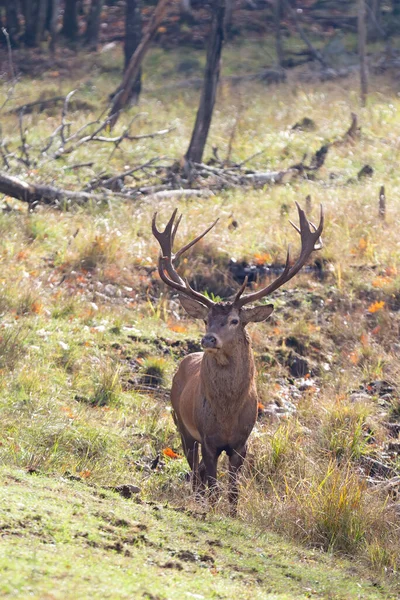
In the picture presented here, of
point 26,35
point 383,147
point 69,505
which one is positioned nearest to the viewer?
point 69,505

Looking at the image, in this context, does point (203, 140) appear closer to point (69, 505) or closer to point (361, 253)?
point (361, 253)

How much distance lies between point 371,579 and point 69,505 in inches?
71.7

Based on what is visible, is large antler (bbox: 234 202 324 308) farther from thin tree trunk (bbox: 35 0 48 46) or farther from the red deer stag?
thin tree trunk (bbox: 35 0 48 46)

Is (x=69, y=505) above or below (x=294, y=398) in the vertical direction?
above

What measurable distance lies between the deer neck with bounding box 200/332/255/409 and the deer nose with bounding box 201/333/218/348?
320 mm

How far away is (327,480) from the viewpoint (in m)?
6.90

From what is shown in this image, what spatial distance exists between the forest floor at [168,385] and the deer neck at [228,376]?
65 cm

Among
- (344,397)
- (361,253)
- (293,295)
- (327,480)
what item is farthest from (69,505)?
(361,253)

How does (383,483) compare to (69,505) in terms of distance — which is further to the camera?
(383,483)

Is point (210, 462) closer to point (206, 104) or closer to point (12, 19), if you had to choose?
point (206, 104)

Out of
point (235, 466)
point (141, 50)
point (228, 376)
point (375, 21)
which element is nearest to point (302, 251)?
point (228, 376)

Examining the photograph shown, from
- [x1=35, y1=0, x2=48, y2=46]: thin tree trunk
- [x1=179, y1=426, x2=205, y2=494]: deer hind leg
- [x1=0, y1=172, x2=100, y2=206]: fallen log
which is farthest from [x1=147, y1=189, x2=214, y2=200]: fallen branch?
[x1=35, y1=0, x2=48, y2=46]: thin tree trunk

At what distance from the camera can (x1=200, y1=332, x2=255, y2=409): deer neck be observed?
7500 mm

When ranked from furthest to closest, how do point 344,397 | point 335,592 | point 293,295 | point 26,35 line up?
point 26,35
point 293,295
point 344,397
point 335,592
